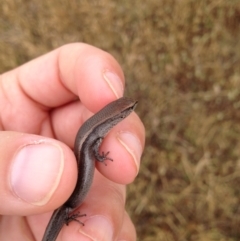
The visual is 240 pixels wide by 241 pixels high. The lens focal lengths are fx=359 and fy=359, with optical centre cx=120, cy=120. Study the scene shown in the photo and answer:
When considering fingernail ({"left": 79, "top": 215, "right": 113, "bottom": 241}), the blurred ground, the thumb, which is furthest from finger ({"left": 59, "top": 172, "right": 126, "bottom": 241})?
the blurred ground

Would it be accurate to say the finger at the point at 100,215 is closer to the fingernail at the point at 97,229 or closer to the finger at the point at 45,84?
the fingernail at the point at 97,229

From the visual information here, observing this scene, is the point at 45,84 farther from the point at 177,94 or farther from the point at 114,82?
the point at 177,94

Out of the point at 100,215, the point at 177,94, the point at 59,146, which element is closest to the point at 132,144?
the point at 100,215

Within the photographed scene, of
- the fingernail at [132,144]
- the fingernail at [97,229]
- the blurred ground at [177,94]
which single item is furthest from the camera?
the blurred ground at [177,94]

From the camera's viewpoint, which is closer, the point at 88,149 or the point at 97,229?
the point at 97,229

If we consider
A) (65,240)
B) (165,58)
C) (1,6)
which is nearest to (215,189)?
(165,58)

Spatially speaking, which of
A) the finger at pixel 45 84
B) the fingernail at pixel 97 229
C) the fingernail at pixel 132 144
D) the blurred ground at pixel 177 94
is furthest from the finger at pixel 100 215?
the blurred ground at pixel 177 94
